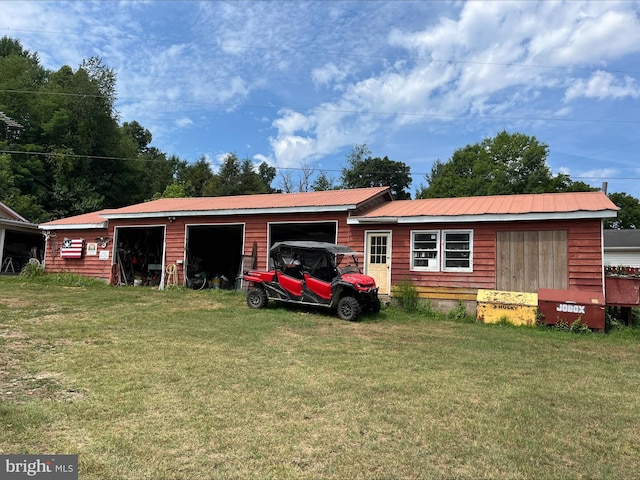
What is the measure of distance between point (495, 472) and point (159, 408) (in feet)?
9.41

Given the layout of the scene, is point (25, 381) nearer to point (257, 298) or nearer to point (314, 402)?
point (314, 402)

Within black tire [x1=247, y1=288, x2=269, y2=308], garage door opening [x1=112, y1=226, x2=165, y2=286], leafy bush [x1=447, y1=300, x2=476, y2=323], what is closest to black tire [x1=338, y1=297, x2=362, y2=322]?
black tire [x1=247, y1=288, x2=269, y2=308]

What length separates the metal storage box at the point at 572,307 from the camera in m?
8.70

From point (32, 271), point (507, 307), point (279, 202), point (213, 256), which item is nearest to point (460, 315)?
point (507, 307)

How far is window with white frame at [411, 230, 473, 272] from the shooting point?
36.1 feet

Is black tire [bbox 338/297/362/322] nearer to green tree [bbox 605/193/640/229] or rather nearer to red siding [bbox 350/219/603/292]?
red siding [bbox 350/219/603/292]

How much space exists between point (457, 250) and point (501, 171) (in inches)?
1386

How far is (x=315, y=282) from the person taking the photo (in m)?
9.64

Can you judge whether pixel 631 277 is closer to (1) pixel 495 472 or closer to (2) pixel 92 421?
(1) pixel 495 472

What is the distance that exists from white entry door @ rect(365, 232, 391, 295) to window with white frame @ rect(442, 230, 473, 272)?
5.19ft

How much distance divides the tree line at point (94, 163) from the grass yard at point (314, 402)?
2414 centimetres

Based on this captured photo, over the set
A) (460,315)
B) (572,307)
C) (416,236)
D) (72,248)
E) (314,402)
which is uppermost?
(416,236)

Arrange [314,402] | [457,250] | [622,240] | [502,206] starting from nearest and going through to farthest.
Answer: [314,402], [457,250], [502,206], [622,240]

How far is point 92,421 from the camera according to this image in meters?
3.46
